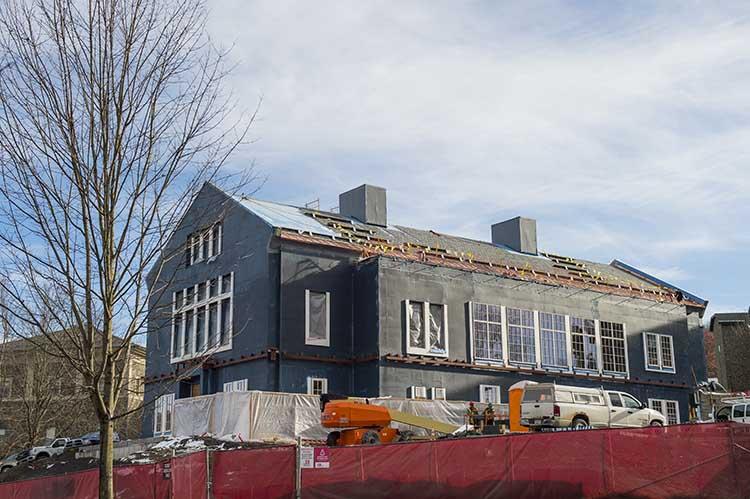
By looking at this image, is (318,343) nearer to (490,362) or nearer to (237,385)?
(237,385)

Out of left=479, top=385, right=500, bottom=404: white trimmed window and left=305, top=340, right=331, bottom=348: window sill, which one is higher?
left=305, top=340, right=331, bottom=348: window sill

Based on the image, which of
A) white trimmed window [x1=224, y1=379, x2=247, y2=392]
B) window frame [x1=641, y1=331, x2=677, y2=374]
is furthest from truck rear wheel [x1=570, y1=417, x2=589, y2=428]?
window frame [x1=641, y1=331, x2=677, y2=374]

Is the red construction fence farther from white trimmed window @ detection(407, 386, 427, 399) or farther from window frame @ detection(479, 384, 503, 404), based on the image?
window frame @ detection(479, 384, 503, 404)

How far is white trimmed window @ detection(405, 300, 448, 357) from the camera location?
126 feet

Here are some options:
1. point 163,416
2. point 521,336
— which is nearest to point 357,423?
point 163,416

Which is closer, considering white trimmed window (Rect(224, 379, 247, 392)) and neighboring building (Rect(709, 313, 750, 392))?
white trimmed window (Rect(224, 379, 247, 392))

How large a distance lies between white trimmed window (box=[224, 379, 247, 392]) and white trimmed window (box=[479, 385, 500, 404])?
10.6 m

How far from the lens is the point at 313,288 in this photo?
125 ft

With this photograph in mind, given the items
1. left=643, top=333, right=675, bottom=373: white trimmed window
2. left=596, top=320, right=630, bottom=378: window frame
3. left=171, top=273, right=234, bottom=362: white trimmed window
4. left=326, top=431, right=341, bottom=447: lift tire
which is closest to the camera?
left=326, top=431, right=341, bottom=447: lift tire

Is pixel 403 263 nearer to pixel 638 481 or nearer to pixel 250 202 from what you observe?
pixel 250 202

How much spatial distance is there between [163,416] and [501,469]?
88.4 feet

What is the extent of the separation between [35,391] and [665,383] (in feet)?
104

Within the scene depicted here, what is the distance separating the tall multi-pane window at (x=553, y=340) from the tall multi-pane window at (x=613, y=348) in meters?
2.77

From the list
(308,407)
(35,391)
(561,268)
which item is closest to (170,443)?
(308,407)
